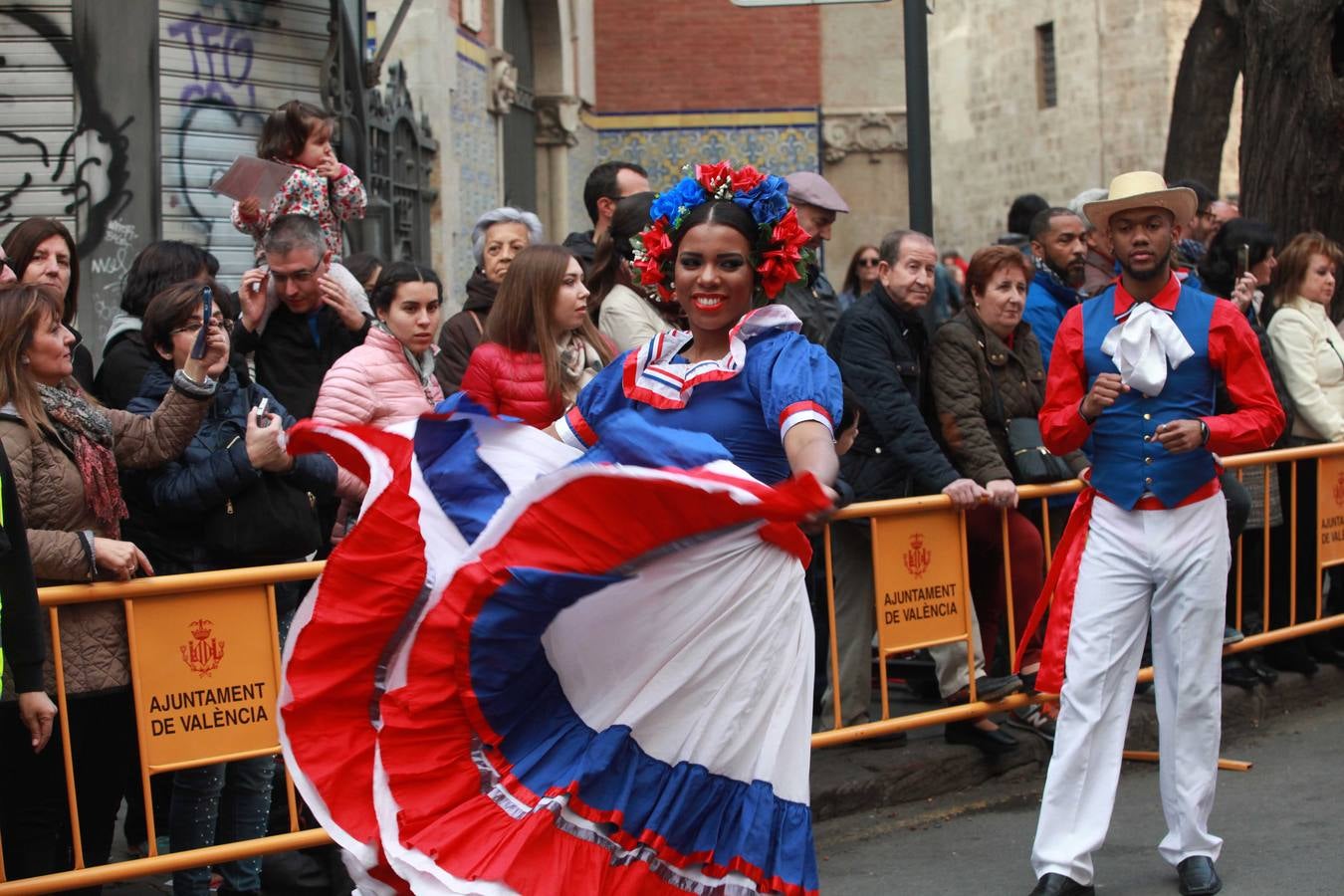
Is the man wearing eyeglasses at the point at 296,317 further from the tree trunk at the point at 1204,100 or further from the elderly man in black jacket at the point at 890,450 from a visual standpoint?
the tree trunk at the point at 1204,100

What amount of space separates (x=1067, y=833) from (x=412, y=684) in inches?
104

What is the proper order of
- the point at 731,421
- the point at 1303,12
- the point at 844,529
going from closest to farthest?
the point at 731,421, the point at 844,529, the point at 1303,12

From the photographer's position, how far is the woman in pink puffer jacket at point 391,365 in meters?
6.72

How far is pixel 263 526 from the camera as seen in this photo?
19.9 ft


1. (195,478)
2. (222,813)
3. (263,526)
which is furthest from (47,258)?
(222,813)

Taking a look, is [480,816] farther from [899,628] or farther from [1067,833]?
[899,628]

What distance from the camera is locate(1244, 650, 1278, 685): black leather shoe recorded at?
9.22 meters

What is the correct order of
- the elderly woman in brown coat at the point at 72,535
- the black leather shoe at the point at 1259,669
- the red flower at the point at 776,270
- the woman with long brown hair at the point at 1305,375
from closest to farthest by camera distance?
the red flower at the point at 776,270
the elderly woman in brown coat at the point at 72,535
the black leather shoe at the point at 1259,669
the woman with long brown hair at the point at 1305,375

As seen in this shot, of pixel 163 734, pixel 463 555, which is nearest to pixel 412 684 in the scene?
pixel 463 555

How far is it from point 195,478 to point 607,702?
2.11 m

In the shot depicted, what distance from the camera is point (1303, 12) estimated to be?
11.5 m

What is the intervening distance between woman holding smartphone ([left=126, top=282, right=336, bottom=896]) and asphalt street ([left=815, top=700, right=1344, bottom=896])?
2066 millimetres

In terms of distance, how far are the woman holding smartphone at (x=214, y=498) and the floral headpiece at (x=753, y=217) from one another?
65.2 inches

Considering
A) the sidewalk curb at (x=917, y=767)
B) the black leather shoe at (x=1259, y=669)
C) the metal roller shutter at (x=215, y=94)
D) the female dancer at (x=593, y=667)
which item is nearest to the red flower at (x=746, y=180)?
the female dancer at (x=593, y=667)
